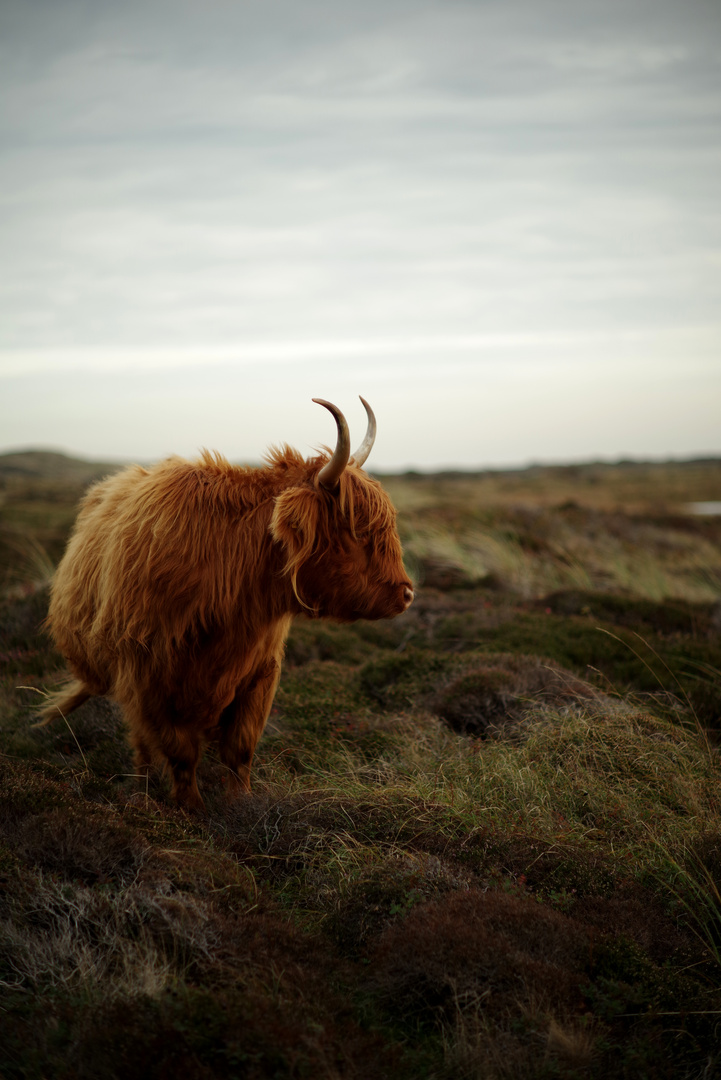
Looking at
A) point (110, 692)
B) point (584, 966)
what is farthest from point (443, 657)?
point (584, 966)

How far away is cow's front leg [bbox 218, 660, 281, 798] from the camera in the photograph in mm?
3688

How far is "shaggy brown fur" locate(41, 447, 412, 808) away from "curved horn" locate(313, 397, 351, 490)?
52 millimetres

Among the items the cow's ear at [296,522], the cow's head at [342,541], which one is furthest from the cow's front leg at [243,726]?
the cow's ear at [296,522]

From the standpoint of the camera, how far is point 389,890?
2.61 meters

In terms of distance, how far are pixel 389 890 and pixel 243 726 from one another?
1346mm

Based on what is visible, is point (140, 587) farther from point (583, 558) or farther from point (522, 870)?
point (583, 558)

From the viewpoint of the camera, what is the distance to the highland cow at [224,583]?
10.7 feet

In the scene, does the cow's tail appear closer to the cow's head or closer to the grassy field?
the grassy field

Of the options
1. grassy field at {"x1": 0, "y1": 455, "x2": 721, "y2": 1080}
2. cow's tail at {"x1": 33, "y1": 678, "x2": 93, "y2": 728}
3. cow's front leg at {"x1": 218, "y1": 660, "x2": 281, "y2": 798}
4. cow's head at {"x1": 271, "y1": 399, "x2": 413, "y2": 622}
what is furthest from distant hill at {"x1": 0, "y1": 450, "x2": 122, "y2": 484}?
cow's head at {"x1": 271, "y1": 399, "x2": 413, "y2": 622}

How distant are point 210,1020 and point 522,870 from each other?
1.48m

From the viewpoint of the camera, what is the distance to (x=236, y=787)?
3701 millimetres

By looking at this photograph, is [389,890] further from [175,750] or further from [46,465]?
[46,465]

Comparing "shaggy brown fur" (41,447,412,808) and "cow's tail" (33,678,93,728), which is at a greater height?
"shaggy brown fur" (41,447,412,808)

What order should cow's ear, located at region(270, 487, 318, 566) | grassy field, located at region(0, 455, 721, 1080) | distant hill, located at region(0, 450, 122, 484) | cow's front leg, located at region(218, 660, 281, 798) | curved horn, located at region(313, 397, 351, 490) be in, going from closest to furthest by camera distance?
grassy field, located at region(0, 455, 721, 1080), curved horn, located at region(313, 397, 351, 490), cow's ear, located at region(270, 487, 318, 566), cow's front leg, located at region(218, 660, 281, 798), distant hill, located at region(0, 450, 122, 484)
